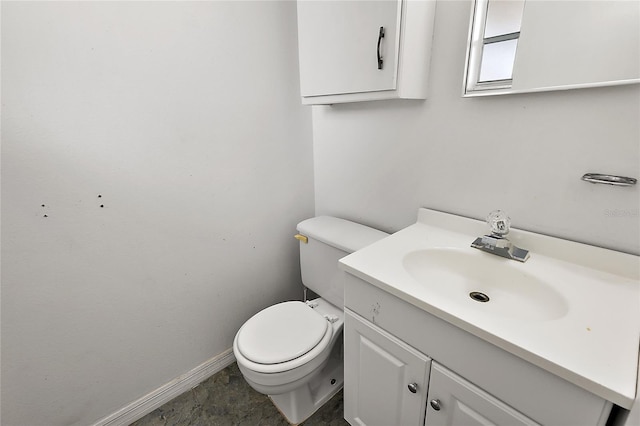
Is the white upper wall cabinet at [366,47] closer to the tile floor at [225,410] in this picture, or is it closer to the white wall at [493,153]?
the white wall at [493,153]

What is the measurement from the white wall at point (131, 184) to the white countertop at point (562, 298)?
2.44ft

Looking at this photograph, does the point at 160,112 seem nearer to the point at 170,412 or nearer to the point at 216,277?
the point at 216,277

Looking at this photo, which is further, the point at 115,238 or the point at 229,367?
the point at 229,367

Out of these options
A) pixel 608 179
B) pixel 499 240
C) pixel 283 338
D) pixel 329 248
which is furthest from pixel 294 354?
pixel 608 179

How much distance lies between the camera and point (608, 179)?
0.74 meters

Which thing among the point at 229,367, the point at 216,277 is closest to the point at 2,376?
the point at 216,277

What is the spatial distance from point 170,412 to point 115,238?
0.84 m

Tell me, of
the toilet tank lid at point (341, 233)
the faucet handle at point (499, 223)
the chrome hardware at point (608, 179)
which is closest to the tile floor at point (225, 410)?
the toilet tank lid at point (341, 233)

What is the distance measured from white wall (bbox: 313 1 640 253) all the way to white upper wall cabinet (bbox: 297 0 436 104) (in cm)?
10

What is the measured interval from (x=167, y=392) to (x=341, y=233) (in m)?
1.08

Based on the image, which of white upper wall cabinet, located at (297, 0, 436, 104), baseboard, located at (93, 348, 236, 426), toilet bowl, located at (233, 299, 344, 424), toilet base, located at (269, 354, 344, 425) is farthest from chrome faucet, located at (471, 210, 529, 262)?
baseboard, located at (93, 348, 236, 426)

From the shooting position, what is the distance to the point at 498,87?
34.2 inches

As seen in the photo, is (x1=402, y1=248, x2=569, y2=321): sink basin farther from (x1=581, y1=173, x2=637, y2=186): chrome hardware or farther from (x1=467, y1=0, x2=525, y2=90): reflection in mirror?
(x1=467, y1=0, x2=525, y2=90): reflection in mirror

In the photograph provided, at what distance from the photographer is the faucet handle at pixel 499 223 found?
89 cm
